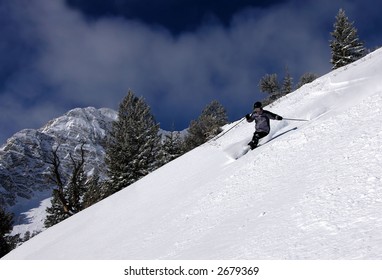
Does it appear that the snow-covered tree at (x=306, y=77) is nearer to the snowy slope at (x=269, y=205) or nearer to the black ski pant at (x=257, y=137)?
the snowy slope at (x=269, y=205)

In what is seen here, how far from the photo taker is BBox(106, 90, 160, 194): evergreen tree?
100ft

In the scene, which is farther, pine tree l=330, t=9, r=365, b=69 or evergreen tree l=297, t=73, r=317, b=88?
evergreen tree l=297, t=73, r=317, b=88

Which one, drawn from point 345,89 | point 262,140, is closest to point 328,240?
point 262,140

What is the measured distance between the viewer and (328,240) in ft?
14.2

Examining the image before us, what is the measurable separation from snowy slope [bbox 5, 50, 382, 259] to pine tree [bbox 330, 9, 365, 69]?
32896 millimetres

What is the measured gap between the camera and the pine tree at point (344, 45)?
44.5 metres

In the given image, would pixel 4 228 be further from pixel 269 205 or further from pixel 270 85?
pixel 270 85

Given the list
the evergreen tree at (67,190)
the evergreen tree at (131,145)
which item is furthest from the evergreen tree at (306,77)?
the evergreen tree at (67,190)

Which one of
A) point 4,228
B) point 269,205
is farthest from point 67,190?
point 269,205

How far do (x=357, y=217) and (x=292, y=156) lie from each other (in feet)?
14.7

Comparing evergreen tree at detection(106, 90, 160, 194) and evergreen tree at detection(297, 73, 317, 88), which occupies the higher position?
evergreen tree at detection(297, 73, 317, 88)

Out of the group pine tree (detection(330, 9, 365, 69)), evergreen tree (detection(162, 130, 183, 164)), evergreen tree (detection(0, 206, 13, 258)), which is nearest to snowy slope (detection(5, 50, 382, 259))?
evergreen tree (detection(0, 206, 13, 258))

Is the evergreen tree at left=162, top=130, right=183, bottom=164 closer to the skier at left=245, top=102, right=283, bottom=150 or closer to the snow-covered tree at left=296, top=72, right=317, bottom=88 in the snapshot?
the skier at left=245, top=102, right=283, bottom=150
